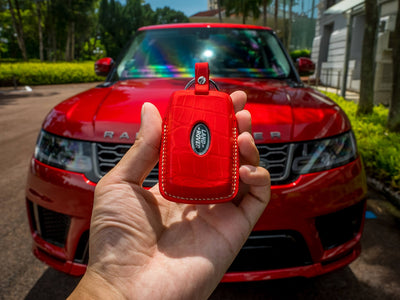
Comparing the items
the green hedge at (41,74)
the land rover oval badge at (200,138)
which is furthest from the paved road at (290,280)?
the green hedge at (41,74)

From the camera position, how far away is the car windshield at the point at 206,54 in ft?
10.2

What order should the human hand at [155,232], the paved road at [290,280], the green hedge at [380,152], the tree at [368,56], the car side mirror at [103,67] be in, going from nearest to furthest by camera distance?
1. the human hand at [155,232]
2. the paved road at [290,280]
3. the car side mirror at [103,67]
4. the green hedge at [380,152]
5. the tree at [368,56]

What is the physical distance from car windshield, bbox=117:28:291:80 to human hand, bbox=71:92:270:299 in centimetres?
181

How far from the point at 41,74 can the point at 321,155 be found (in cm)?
2379

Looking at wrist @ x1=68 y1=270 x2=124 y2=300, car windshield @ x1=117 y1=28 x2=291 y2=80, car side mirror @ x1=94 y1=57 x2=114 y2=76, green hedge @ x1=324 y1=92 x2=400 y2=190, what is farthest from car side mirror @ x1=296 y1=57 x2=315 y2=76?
wrist @ x1=68 y1=270 x2=124 y2=300

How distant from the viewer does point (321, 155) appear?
6.94 feet

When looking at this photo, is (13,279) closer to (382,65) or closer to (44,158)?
(44,158)

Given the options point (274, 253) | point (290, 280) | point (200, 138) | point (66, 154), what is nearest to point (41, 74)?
point (66, 154)

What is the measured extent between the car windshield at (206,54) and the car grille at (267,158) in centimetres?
115

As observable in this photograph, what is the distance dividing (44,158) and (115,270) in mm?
1256

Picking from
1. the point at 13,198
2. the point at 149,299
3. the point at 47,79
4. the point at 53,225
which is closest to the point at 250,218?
the point at 149,299

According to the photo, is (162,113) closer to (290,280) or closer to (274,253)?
(274,253)

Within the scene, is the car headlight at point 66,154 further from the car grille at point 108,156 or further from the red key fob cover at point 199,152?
the red key fob cover at point 199,152

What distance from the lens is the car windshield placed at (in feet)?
10.2
